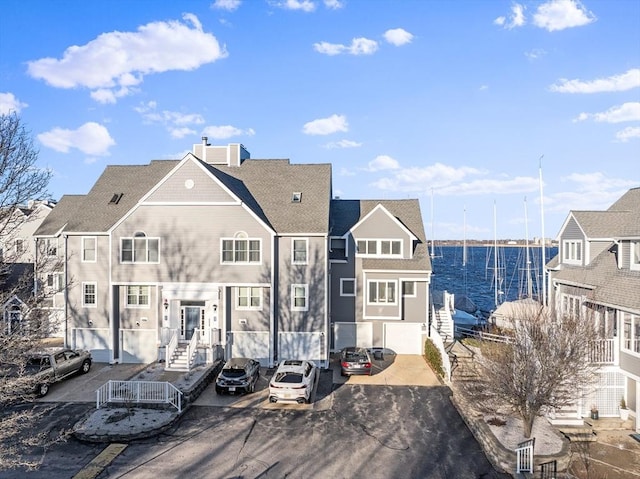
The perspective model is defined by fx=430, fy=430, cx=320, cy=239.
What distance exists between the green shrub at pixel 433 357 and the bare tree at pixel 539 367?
7.80 metres

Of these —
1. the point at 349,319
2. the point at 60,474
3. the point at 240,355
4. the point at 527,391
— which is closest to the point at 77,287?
the point at 240,355

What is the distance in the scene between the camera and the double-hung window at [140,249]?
24.4 metres

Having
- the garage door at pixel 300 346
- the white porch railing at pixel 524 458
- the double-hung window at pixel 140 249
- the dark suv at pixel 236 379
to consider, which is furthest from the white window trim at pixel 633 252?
the double-hung window at pixel 140 249

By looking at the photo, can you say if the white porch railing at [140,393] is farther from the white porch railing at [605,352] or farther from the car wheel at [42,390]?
the white porch railing at [605,352]

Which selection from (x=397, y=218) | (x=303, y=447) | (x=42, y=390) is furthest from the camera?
(x=397, y=218)

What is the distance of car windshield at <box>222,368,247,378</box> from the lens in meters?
19.7

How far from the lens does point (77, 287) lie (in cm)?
2528

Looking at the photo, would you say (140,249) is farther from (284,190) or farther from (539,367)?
(539,367)

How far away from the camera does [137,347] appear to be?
81.4ft

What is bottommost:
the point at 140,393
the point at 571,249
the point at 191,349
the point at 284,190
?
the point at 140,393

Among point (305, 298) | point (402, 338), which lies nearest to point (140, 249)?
point (305, 298)

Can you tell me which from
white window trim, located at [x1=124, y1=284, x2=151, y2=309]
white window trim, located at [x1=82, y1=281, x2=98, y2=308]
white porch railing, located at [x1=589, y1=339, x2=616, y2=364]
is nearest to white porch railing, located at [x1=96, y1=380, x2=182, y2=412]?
white window trim, located at [x1=124, y1=284, x2=151, y2=309]

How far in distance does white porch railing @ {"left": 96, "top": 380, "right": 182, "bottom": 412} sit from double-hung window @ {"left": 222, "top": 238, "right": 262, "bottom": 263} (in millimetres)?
8008

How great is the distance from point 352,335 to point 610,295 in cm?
1442
